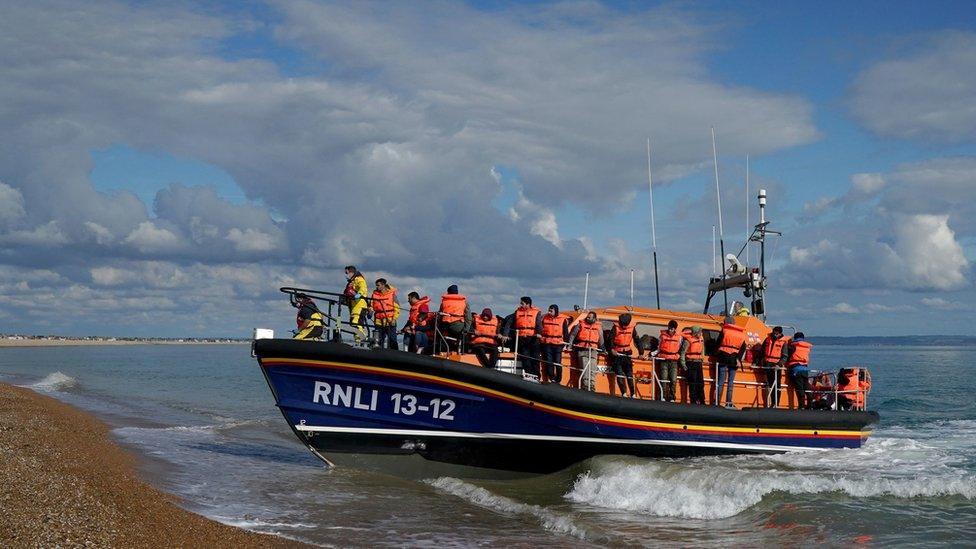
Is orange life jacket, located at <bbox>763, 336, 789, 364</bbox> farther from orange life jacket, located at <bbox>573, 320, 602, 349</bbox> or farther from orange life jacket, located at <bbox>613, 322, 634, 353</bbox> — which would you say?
orange life jacket, located at <bbox>573, 320, 602, 349</bbox>

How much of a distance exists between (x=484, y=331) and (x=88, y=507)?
16.4ft

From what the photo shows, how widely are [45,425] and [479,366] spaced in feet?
28.3

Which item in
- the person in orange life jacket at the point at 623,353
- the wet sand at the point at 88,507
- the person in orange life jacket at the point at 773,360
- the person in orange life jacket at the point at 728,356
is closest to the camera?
the wet sand at the point at 88,507

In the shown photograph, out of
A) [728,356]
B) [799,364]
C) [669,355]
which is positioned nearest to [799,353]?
[799,364]

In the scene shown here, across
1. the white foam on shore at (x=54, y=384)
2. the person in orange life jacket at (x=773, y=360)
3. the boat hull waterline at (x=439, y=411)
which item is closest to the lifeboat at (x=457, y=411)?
the boat hull waterline at (x=439, y=411)

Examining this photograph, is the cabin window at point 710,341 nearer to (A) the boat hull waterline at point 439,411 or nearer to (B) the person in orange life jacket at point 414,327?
(A) the boat hull waterline at point 439,411

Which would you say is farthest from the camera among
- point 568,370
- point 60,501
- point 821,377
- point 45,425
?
point 45,425

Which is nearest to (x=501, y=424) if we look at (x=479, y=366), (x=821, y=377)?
(x=479, y=366)

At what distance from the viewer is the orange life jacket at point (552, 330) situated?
10906 millimetres

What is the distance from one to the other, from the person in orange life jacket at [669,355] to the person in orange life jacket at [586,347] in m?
0.85

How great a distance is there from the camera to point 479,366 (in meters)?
10.1

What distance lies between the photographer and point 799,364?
12.6 metres

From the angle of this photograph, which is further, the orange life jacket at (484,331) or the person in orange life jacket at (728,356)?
the person in orange life jacket at (728,356)

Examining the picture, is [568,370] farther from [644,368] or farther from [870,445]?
[870,445]
